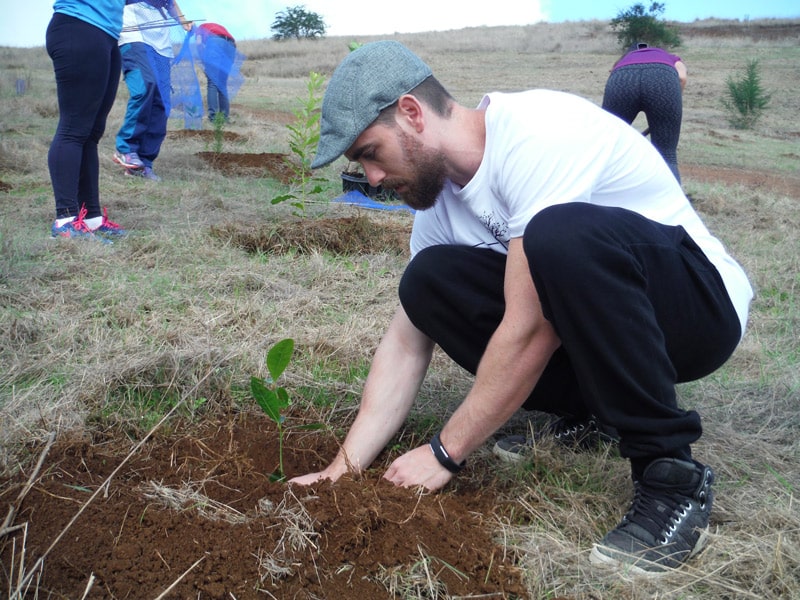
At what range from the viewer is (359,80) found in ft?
5.38

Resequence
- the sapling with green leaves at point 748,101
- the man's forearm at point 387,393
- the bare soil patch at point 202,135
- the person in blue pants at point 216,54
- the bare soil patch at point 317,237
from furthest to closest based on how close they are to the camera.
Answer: the sapling with green leaves at point 748,101 < the bare soil patch at point 202,135 < the person in blue pants at point 216,54 < the bare soil patch at point 317,237 < the man's forearm at point 387,393

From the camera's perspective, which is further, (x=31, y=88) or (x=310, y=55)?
(x=310, y=55)

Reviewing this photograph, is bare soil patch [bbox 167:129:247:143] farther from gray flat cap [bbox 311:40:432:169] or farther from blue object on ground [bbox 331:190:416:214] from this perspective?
gray flat cap [bbox 311:40:432:169]

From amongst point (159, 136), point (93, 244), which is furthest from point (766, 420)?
point (159, 136)

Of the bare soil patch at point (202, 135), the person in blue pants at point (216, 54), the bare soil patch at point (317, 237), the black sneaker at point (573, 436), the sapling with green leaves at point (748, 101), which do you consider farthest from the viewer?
the sapling with green leaves at point (748, 101)

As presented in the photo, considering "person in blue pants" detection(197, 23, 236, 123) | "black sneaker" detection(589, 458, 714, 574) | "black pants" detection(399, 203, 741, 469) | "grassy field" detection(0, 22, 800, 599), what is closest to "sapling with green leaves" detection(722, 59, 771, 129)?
"grassy field" detection(0, 22, 800, 599)

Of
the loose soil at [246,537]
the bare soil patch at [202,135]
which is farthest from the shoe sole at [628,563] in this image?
the bare soil patch at [202,135]

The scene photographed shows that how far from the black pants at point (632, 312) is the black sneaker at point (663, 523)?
48mm

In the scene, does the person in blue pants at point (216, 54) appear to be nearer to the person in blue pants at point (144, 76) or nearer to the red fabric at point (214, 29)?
the red fabric at point (214, 29)

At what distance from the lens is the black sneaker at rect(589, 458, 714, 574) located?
1421 mm

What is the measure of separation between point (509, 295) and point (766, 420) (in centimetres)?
119

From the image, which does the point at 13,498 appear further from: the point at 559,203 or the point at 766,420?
the point at 766,420

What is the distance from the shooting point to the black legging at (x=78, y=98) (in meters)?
3.48

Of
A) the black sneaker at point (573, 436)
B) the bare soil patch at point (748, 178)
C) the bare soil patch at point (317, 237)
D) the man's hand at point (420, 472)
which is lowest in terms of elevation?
the bare soil patch at point (748, 178)
